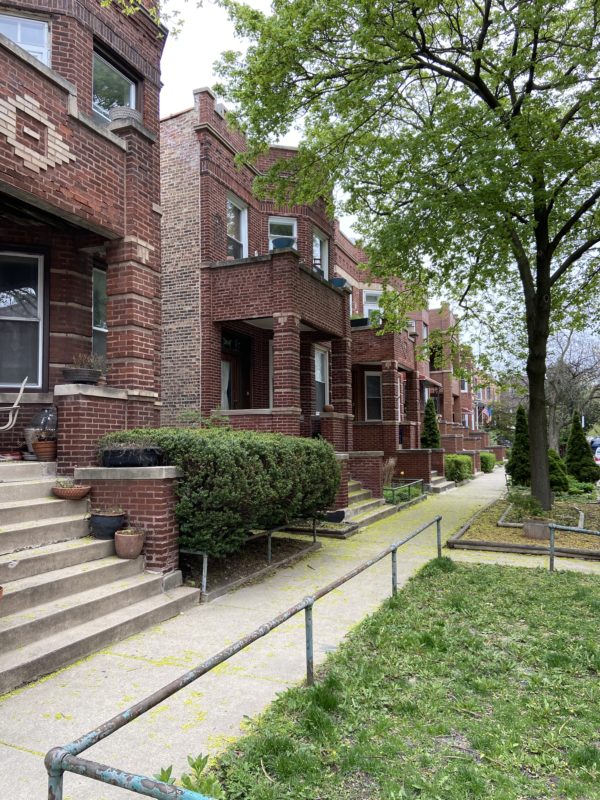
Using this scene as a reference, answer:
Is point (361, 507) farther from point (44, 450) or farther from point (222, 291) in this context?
point (44, 450)

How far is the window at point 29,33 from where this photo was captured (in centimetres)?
786

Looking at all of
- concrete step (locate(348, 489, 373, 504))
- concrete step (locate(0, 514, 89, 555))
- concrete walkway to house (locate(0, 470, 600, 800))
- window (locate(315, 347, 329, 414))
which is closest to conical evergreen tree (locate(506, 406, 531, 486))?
concrete step (locate(348, 489, 373, 504))

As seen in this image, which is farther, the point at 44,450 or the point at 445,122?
the point at 445,122

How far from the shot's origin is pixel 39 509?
5.65 meters

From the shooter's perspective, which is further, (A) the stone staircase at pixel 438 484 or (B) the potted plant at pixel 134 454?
(A) the stone staircase at pixel 438 484

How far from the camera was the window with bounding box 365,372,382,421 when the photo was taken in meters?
20.7

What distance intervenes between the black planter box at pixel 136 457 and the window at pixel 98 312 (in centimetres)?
336

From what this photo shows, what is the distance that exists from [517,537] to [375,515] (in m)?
3.32

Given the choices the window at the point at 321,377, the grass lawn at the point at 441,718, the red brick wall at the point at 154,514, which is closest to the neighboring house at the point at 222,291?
the window at the point at 321,377

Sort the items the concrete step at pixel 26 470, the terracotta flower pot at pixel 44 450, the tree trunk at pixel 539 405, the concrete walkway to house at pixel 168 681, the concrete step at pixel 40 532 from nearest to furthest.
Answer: the concrete walkway to house at pixel 168 681, the concrete step at pixel 40 532, the concrete step at pixel 26 470, the terracotta flower pot at pixel 44 450, the tree trunk at pixel 539 405

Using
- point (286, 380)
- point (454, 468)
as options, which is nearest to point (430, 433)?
point (454, 468)

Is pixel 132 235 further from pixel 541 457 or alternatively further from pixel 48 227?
pixel 541 457

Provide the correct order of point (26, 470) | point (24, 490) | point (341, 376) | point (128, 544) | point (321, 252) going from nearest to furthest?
point (128, 544)
point (24, 490)
point (26, 470)
point (341, 376)
point (321, 252)

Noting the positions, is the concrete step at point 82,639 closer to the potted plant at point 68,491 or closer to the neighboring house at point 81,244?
the potted plant at point 68,491
